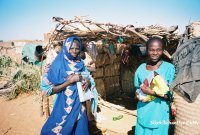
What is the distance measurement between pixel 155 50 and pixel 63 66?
147 cm

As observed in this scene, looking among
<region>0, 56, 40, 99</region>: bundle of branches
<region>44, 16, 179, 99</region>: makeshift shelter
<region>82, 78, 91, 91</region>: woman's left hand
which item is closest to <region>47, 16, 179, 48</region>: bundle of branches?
<region>44, 16, 179, 99</region>: makeshift shelter

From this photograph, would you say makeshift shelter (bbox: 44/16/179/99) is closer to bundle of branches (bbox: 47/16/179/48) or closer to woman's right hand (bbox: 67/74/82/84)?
bundle of branches (bbox: 47/16/179/48)

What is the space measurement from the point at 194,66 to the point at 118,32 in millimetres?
1954

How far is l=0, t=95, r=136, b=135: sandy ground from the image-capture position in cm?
525

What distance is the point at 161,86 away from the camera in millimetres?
2506

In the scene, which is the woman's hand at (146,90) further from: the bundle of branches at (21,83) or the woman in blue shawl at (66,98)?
the bundle of branches at (21,83)

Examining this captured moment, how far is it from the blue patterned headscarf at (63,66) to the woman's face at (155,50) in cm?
121

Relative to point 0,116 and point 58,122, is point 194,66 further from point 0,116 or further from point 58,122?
point 0,116

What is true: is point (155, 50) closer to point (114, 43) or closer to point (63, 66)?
point (63, 66)

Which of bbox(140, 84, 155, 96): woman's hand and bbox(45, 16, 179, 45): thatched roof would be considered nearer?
bbox(140, 84, 155, 96): woman's hand

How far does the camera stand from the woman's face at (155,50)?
8.69ft

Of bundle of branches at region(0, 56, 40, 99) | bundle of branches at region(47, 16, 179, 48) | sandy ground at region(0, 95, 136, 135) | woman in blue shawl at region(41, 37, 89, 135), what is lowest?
sandy ground at region(0, 95, 136, 135)

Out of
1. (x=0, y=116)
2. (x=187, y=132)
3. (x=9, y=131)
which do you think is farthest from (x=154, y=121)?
(x=0, y=116)

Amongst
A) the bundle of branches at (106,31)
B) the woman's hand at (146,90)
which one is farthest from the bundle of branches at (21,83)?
the woman's hand at (146,90)
